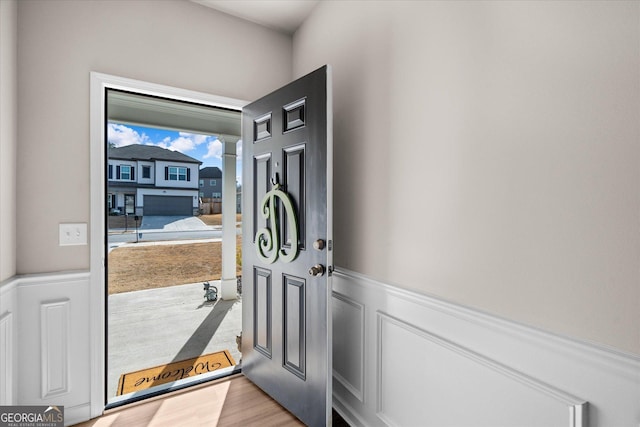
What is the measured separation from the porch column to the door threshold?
45.9 inches

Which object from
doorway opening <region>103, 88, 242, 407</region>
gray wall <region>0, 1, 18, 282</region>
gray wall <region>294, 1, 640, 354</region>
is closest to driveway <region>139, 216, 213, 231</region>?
doorway opening <region>103, 88, 242, 407</region>

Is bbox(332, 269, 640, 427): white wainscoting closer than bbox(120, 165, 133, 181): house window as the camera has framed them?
Yes

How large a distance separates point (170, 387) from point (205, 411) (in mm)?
406

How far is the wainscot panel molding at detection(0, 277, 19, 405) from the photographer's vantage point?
1.49 meters

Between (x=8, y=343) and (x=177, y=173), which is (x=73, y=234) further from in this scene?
(x=177, y=173)

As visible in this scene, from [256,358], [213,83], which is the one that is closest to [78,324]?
[256,358]

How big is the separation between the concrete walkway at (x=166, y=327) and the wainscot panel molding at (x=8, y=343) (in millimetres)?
781

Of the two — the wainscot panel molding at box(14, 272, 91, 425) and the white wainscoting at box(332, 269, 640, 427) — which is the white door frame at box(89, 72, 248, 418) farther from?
the white wainscoting at box(332, 269, 640, 427)

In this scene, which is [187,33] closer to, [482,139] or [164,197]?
[164,197]

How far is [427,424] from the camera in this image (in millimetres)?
1350

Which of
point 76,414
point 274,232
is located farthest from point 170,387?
point 274,232

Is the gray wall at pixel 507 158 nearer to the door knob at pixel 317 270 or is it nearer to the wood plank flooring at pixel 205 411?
the door knob at pixel 317 270

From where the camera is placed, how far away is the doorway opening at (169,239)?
107 inches

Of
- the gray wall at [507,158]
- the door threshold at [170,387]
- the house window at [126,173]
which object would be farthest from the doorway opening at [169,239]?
the gray wall at [507,158]
